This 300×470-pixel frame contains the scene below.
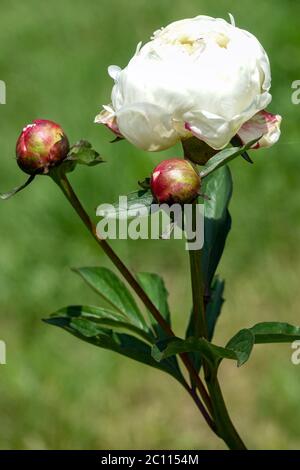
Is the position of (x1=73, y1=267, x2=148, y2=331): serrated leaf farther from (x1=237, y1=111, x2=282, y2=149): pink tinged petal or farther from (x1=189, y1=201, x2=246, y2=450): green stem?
(x1=237, y1=111, x2=282, y2=149): pink tinged petal

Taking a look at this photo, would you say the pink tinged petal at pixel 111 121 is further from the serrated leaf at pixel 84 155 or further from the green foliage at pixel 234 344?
the green foliage at pixel 234 344

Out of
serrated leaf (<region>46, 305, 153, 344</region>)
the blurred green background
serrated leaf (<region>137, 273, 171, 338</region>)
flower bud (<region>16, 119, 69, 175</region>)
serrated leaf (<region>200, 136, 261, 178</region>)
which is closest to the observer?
serrated leaf (<region>200, 136, 261, 178</region>)

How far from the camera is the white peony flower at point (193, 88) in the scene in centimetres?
72

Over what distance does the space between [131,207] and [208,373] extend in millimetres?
200

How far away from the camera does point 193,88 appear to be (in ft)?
2.36

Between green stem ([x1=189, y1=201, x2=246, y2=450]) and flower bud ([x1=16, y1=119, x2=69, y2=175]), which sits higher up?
flower bud ([x1=16, y1=119, x2=69, y2=175])

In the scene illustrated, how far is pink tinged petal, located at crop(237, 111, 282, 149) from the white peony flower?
20 millimetres

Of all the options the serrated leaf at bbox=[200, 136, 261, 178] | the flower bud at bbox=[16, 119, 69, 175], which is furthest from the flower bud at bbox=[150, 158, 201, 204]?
the flower bud at bbox=[16, 119, 69, 175]

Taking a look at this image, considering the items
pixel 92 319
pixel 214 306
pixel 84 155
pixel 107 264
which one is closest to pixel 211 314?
pixel 214 306

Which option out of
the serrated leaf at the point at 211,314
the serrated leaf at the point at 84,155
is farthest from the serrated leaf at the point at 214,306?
the serrated leaf at the point at 84,155

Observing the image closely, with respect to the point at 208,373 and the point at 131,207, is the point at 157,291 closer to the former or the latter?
the point at 208,373

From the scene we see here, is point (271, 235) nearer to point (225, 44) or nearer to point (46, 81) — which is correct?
point (46, 81)

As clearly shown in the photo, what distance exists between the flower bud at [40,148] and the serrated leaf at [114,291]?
0.75ft

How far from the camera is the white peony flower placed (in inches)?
28.4
